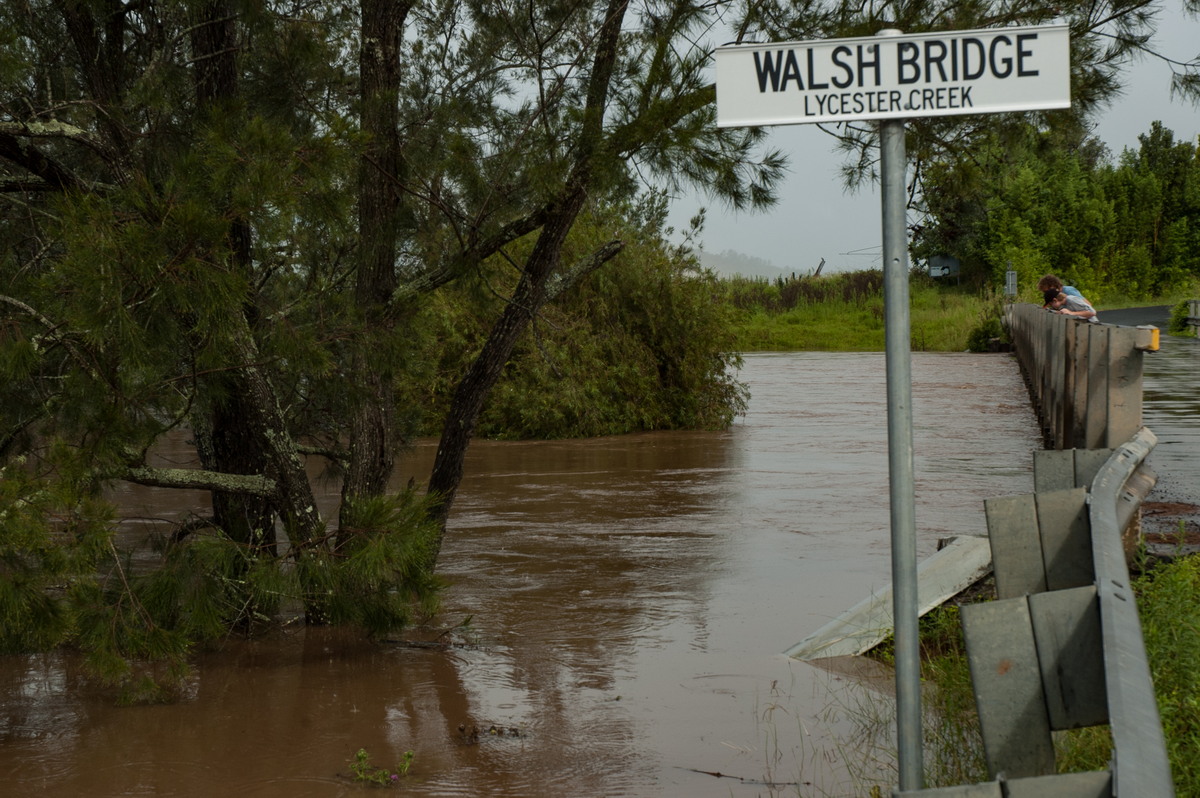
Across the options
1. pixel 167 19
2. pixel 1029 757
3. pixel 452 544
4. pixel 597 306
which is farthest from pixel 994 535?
pixel 597 306

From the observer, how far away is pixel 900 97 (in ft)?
9.23

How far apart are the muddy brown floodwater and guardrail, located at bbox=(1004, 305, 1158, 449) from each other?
1.05 metres

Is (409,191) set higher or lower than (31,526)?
higher

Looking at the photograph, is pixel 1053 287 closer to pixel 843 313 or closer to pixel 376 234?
pixel 376 234

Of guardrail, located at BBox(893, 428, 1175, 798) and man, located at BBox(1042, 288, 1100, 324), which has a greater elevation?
man, located at BBox(1042, 288, 1100, 324)

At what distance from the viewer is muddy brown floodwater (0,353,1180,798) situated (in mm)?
4746

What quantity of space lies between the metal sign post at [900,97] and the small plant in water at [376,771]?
8.06 ft

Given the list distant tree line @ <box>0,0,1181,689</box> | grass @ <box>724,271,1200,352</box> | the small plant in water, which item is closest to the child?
distant tree line @ <box>0,0,1181,689</box>

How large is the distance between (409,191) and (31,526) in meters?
2.43

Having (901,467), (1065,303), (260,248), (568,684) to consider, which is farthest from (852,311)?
(901,467)

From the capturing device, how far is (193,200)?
16.4ft

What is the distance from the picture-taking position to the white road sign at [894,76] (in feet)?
9.06

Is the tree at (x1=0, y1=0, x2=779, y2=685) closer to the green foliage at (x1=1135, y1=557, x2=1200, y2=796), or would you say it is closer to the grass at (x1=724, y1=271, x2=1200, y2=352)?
the green foliage at (x1=1135, y1=557, x2=1200, y2=796)

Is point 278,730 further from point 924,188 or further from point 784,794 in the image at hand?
point 924,188
